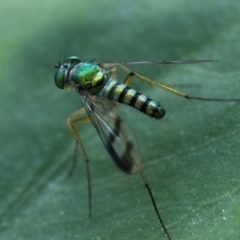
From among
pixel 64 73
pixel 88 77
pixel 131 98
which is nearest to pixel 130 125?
pixel 131 98

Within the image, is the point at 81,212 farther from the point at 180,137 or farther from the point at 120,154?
the point at 180,137

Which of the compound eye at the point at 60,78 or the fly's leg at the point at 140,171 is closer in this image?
the fly's leg at the point at 140,171

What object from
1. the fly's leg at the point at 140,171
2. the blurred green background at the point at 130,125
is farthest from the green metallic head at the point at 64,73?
the fly's leg at the point at 140,171

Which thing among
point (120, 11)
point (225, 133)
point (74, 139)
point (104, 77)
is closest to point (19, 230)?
point (74, 139)

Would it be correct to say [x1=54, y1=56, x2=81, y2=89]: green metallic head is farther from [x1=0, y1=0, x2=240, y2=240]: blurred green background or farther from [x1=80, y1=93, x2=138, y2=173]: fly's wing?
[x1=0, y1=0, x2=240, y2=240]: blurred green background

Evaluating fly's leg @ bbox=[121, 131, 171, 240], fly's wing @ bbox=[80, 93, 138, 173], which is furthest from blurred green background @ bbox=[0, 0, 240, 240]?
fly's wing @ bbox=[80, 93, 138, 173]

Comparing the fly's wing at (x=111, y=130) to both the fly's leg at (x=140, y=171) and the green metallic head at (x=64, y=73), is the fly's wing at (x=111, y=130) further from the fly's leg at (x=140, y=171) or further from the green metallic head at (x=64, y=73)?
the green metallic head at (x=64, y=73)
